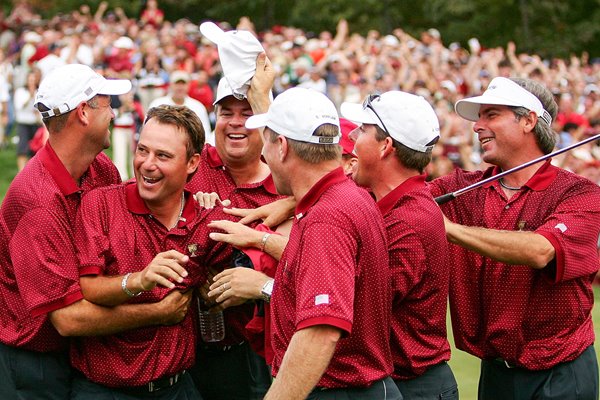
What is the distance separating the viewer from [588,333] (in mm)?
5684

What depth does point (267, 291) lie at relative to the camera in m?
4.88

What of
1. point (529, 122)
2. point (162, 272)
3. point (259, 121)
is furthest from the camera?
point (529, 122)

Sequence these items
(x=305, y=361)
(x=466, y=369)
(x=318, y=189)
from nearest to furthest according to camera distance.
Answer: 1. (x=305, y=361)
2. (x=318, y=189)
3. (x=466, y=369)

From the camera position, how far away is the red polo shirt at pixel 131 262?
5.02m

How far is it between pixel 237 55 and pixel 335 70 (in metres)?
16.8

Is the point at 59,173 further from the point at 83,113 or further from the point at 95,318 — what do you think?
the point at 95,318

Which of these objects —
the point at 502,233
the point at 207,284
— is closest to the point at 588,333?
the point at 502,233

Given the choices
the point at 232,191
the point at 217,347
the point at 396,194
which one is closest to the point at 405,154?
the point at 396,194

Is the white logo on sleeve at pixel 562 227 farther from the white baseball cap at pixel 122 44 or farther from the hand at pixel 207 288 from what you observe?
the white baseball cap at pixel 122 44

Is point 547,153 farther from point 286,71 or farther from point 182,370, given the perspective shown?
point 286,71

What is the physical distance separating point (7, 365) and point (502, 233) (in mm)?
2626

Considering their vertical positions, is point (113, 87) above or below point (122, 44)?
above

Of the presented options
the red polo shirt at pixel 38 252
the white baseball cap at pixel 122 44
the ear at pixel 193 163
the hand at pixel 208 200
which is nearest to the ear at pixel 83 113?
the red polo shirt at pixel 38 252

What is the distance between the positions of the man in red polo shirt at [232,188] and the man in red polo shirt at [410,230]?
0.90 m
